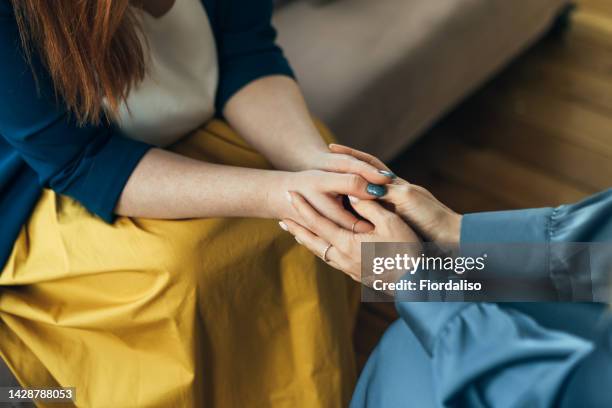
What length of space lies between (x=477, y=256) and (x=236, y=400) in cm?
42

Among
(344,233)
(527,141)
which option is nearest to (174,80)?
Answer: (344,233)

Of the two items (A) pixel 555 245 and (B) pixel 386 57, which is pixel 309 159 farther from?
(B) pixel 386 57

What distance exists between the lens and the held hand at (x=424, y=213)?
0.87m

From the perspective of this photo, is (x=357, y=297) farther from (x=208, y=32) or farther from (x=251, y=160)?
(x=208, y=32)

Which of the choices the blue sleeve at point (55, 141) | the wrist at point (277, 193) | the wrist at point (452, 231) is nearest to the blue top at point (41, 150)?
the blue sleeve at point (55, 141)

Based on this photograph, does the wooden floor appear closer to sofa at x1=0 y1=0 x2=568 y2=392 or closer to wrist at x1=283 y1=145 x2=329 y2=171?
→ sofa at x1=0 y1=0 x2=568 y2=392

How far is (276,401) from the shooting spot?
3.35 feet

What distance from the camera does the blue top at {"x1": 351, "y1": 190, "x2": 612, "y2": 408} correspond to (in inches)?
25.4

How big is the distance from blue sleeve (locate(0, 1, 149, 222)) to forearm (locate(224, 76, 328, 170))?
19cm

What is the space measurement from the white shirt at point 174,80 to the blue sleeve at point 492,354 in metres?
0.50

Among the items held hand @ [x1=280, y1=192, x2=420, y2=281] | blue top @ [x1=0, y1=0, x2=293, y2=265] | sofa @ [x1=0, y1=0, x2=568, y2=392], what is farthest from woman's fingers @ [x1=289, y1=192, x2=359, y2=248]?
sofa @ [x1=0, y1=0, x2=568, y2=392]

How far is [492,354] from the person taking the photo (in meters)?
0.66

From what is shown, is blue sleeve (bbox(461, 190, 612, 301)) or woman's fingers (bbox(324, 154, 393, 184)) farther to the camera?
woman's fingers (bbox(324, 154, 393, 184))

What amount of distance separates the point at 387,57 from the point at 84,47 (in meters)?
0.73
